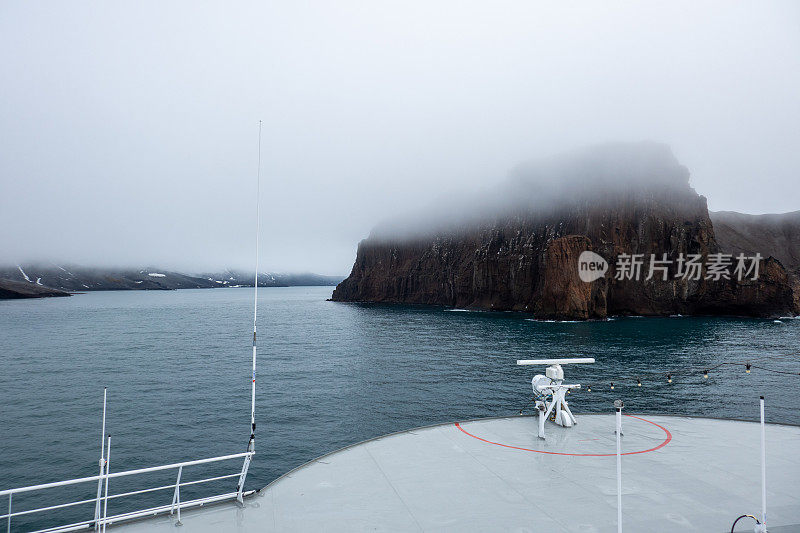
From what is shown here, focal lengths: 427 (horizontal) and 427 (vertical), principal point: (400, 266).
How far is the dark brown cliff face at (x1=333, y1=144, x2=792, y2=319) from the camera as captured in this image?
121688 mm

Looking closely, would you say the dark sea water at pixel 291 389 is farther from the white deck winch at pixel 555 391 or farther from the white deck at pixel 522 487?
the white deck winch at pixel 555 391

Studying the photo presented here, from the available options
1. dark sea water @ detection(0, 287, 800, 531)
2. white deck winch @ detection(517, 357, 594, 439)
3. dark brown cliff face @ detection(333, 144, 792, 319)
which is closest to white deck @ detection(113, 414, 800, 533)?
white deck winch @ detection(517, 357, 594, 439)

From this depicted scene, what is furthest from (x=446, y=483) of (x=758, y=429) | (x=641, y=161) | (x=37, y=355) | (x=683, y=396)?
(x=641, y=161)

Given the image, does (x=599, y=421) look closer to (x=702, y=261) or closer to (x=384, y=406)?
(x=384, y=406)

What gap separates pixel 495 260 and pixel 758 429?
145 meters

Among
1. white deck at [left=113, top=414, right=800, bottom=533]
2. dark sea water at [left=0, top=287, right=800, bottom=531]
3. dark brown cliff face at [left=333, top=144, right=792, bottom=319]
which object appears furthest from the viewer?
dark brown cliff face at [left=333, top=144, right=792, bottom=319]

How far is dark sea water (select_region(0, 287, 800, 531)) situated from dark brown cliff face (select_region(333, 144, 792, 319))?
39.6 meters

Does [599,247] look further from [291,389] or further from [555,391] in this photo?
[555,391]

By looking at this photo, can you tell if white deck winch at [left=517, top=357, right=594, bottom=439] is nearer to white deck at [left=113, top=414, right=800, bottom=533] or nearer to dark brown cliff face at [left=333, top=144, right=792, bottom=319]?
white deck at [left=113, top=414, right=800, bottom=533]

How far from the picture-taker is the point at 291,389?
1654 inches

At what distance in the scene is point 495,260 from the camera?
161250mm

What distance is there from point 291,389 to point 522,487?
33.3 m

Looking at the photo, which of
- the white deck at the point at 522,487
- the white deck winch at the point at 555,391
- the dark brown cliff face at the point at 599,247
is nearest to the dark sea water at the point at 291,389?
the white deck at the point at 522,487

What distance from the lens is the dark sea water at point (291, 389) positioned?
26.1 m
